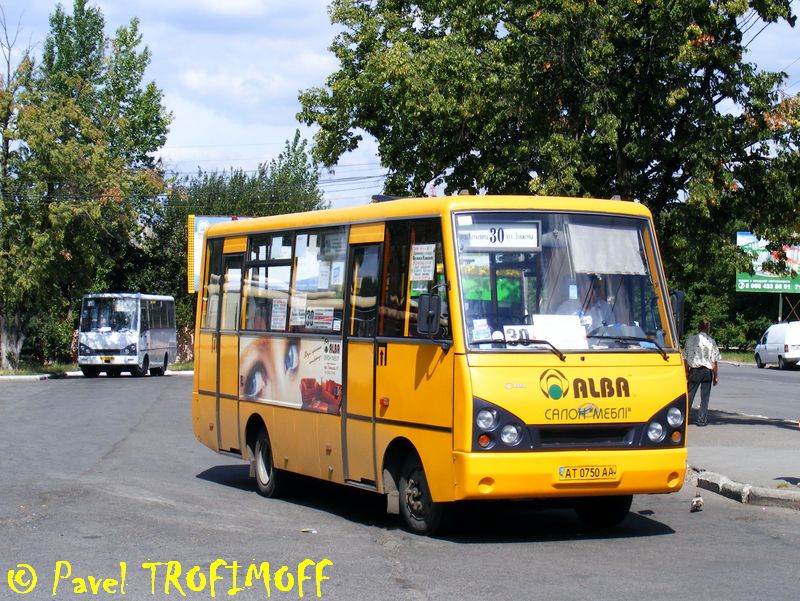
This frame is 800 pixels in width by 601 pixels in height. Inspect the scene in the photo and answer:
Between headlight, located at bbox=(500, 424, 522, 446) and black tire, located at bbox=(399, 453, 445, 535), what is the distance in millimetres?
887

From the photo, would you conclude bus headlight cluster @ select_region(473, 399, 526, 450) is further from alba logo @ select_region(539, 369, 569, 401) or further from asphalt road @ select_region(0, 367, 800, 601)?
asphalt road @ select_region(0, 367, 800, 601)

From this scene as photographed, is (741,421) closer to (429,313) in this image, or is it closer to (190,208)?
(429,313)

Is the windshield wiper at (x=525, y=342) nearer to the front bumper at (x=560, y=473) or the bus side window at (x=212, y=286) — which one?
the front bumper at (x=560, y=473)

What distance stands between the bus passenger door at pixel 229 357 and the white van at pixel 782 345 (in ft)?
137

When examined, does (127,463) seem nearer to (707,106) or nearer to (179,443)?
(179,443)

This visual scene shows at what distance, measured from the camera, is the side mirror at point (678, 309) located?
10.5m

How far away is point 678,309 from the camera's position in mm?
10734

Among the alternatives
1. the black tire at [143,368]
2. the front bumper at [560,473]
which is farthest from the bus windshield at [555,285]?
the black tire at [143,368]

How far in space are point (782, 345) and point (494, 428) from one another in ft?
151

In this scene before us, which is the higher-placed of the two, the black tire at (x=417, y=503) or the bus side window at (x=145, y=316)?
the bus side window at (x=145, y=316)

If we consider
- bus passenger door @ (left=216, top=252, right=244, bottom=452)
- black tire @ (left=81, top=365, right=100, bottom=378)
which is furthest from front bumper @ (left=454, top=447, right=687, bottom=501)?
black tire @ (left=81, top=365, right=100, bottom=378)

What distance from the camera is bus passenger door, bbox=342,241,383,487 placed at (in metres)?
10.8

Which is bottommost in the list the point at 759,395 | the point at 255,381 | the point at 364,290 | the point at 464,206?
the point at 759,395

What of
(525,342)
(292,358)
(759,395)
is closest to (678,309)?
(525,342)
